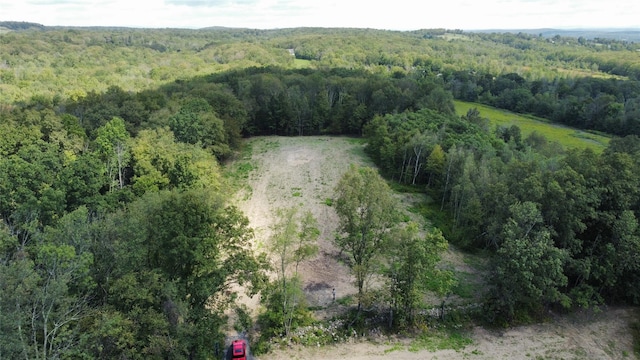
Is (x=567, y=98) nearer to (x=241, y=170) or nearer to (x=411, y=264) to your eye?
(x=241, y=170)

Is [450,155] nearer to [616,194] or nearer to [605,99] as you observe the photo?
[616,194]

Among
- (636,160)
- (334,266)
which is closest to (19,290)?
(334,266)

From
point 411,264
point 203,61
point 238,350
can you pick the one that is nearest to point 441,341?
point 411,264

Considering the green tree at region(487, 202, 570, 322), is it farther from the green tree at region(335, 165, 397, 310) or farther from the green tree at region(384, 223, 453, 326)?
the green tree at region(335, 165, 397, 310)

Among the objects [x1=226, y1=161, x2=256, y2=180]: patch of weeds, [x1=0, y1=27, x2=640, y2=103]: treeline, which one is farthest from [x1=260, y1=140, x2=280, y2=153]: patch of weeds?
[x1=0, y1=27, x2=640, y2=103]: treeline

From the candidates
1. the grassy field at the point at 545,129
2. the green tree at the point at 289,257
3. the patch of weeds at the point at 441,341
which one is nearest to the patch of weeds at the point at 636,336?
the patch of weeds at the point at 441,341

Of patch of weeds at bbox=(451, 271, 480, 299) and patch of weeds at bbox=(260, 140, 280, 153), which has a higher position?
patch of weeds at bbox=(260, 140, 280, 153)
